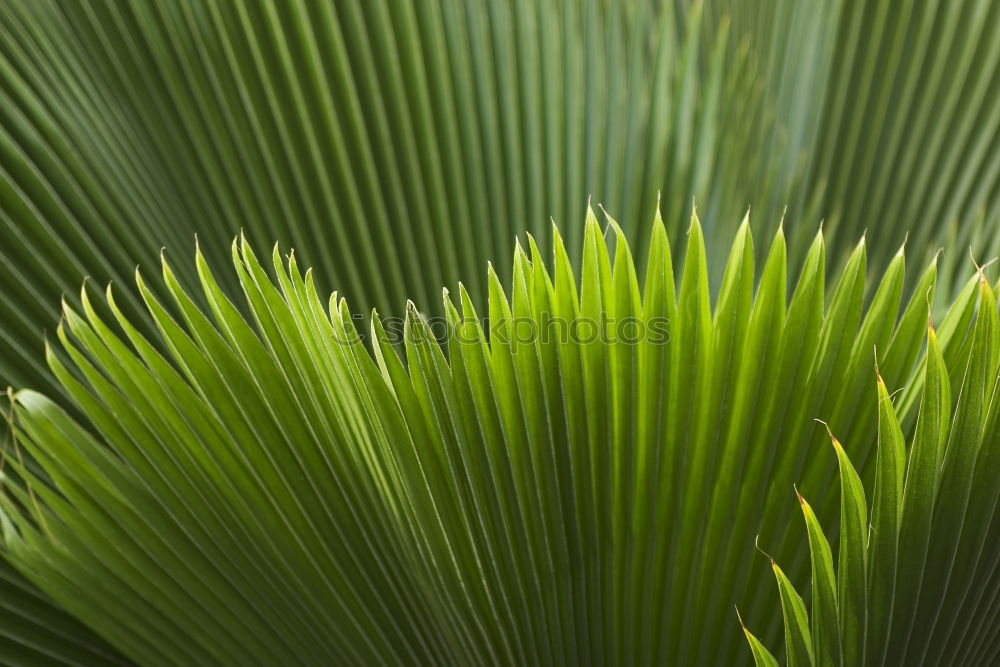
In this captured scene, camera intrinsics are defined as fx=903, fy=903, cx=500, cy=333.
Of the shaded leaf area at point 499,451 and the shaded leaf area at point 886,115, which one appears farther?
the shaded leaf area at point 886,115

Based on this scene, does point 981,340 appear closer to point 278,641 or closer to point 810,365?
point 810,365

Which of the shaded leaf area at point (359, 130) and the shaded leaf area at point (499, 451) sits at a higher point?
the shaded leaf area at point (359, 130)

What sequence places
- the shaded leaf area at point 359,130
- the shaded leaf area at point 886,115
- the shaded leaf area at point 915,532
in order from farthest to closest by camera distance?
the shaded leaf area at point 886,115 < the shaded leaf area at point 359,130 < the shaded leaf area at point 915,532

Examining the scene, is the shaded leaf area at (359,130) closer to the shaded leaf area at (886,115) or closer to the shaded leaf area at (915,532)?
the shaded leaf area at (886,115)

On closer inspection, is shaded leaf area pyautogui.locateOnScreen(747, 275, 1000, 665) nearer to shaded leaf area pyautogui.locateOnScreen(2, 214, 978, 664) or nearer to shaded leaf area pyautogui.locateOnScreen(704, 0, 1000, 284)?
shaded leaf area pyautogui.locateOnScreen(2, 214, 978, 664)

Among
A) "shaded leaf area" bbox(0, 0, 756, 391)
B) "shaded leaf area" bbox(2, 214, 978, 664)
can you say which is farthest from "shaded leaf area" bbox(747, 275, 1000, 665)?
"shaded leaf area" bbox(0, 0, 756, 391)

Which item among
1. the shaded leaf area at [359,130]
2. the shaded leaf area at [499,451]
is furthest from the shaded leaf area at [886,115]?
the shaded leaf area at [499,451]

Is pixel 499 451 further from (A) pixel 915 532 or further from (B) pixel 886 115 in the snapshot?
(B) pixel 886 115

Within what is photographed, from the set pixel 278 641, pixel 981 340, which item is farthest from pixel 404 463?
pixel 981 340
